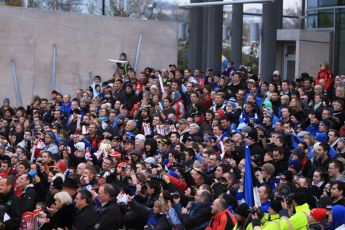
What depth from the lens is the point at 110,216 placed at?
13.3 m

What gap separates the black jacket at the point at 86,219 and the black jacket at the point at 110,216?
10 cm

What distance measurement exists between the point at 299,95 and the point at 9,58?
1296cm

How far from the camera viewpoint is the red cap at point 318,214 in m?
12.8

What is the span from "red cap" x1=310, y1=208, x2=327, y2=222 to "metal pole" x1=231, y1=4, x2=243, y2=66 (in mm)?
18908

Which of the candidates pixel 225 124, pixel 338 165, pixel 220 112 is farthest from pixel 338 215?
pixel 220 112

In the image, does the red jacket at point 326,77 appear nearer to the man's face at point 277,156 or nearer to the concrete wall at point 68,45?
the man's face at point 277,156

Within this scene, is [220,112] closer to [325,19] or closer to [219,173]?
[219,173]

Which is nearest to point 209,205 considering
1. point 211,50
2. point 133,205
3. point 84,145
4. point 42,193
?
point 133,205

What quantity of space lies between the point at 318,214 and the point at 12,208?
5.04 meters

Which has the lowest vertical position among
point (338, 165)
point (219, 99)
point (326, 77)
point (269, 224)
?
point (269, 224)

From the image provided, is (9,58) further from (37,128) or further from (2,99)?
(37,128)

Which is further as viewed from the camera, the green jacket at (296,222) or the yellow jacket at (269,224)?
the green jacket at (296,222)

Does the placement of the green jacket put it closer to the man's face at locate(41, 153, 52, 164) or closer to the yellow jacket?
the yellow jacket

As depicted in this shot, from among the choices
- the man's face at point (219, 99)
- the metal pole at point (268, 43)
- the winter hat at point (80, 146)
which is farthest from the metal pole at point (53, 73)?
the winter hat at point (80, 146)
